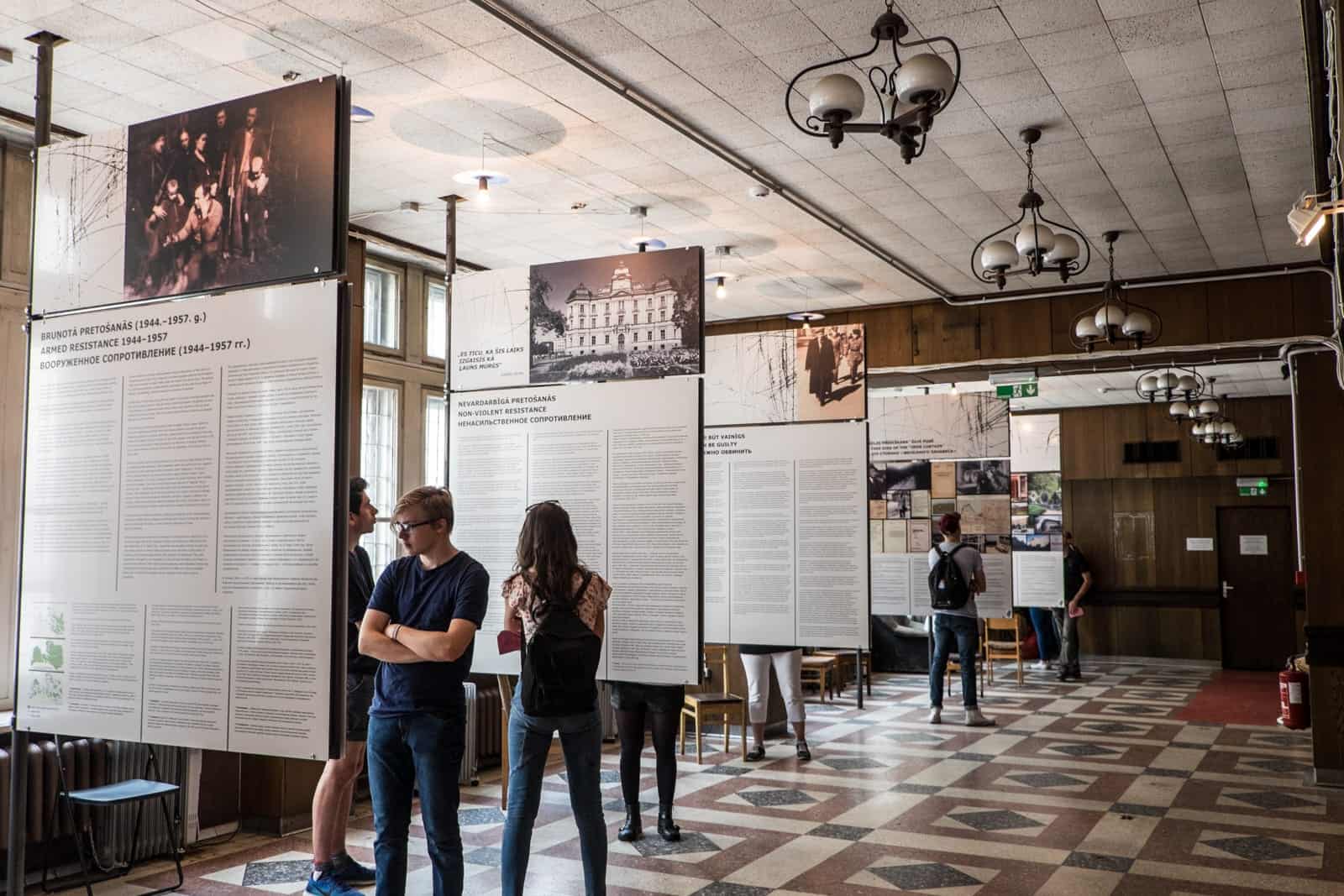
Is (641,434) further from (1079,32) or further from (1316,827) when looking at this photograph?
(1316,827)

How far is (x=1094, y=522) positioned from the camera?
54.9ft

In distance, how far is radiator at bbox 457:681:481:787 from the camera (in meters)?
7.09

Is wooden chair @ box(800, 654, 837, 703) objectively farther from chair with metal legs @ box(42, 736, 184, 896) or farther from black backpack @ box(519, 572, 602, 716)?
black backpack @ box(519, 572, 602, 716)

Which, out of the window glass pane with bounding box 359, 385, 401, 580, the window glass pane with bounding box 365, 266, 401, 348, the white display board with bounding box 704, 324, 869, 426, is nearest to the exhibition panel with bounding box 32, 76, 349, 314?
the white display board with bounding box 704, 324, 869, 426

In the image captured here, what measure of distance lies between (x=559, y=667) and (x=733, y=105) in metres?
3.50

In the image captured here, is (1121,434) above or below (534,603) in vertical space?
above

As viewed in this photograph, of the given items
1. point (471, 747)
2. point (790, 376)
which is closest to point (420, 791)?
point (471, 747)

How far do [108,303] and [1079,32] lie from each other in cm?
436

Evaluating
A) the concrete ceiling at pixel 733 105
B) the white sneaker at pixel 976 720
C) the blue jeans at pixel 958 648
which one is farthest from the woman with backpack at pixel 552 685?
the white sneaker at pixel 976 720

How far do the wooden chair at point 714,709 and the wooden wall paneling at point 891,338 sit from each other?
11.9 feet

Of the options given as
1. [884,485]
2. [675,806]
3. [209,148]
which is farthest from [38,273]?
[884,485]

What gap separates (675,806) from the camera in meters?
6.43

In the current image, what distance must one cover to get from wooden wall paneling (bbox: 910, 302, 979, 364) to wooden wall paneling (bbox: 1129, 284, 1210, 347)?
1.45m

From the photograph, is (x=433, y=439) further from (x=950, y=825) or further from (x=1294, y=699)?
(x=1294, y=699)
